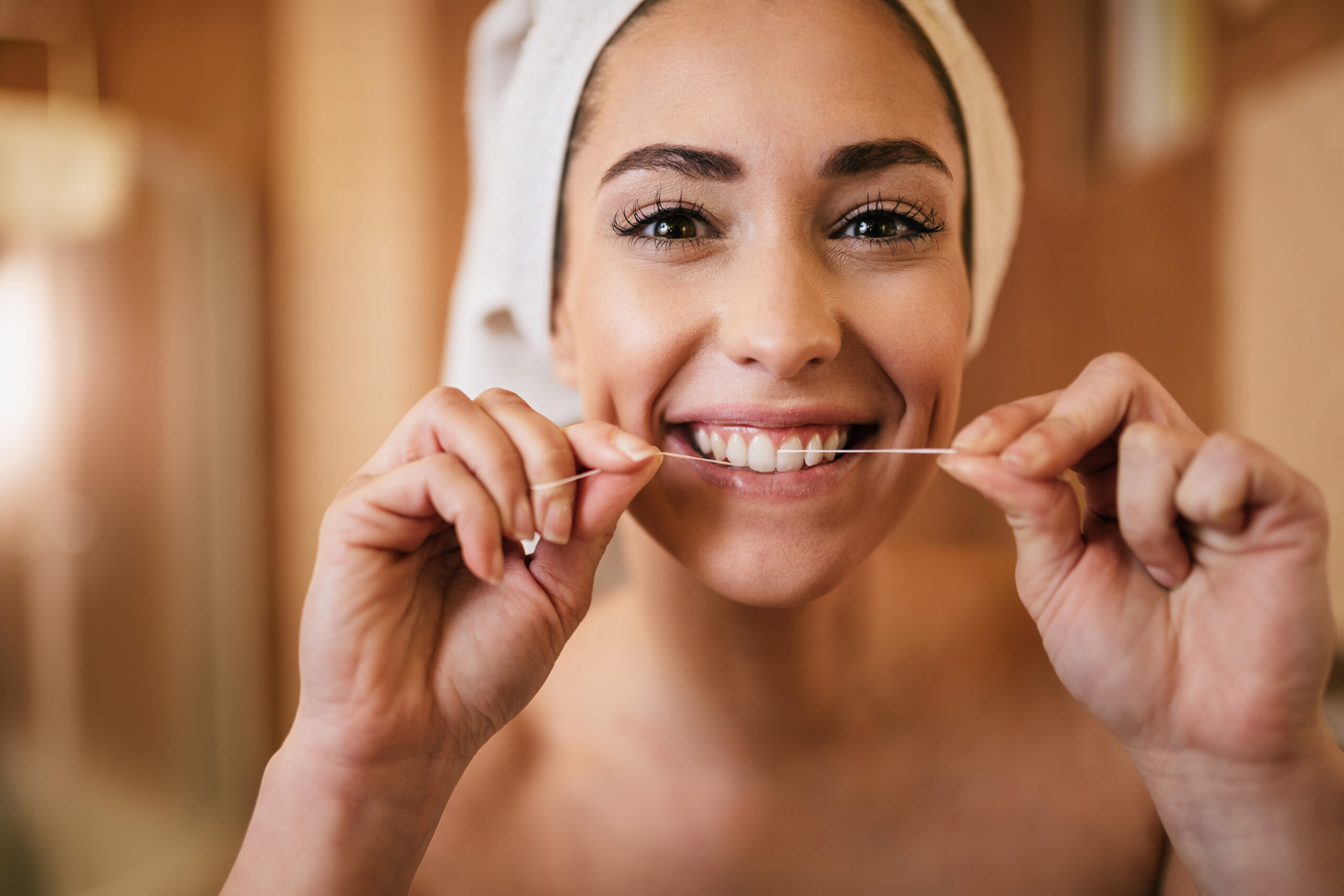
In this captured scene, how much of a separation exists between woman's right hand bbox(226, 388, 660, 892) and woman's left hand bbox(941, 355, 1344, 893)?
292mm

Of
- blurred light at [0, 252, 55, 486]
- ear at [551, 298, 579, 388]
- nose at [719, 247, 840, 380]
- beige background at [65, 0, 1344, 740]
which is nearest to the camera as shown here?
nose at [719, 247, 840, 380]

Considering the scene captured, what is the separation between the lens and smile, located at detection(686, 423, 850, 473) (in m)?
0.71

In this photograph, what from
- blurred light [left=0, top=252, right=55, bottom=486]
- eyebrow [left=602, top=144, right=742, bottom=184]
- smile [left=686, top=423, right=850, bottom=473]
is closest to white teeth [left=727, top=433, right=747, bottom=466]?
smile [left=686, top=423, right=850, bottom=473]

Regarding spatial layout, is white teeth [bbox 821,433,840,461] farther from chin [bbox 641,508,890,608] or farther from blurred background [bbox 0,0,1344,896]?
blurred background [bbox 0,0,1344,896]

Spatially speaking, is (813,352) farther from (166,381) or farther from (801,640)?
(166,381)

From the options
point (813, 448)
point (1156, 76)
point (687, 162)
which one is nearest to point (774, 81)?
point (687, 162)

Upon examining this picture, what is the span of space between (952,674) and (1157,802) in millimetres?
367

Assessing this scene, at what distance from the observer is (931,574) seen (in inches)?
43.9

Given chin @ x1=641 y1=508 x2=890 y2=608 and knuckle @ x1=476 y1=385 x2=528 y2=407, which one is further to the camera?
chin @ x1=641 y1=508 x2=890 y2=608

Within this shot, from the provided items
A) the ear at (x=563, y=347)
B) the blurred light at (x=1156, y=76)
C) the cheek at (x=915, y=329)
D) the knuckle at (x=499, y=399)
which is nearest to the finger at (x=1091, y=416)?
the cheek at (x=915, y=329)

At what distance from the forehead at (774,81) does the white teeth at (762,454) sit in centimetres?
23

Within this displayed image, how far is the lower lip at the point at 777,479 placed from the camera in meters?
0.73

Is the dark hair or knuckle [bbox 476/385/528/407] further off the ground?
the dark hair

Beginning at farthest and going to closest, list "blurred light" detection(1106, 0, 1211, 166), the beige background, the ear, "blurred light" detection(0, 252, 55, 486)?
"blurred light" detection(0, 252, 55, 486), "blurred light" detection(1106, 0, 1211, 166), the beige background, the ear
